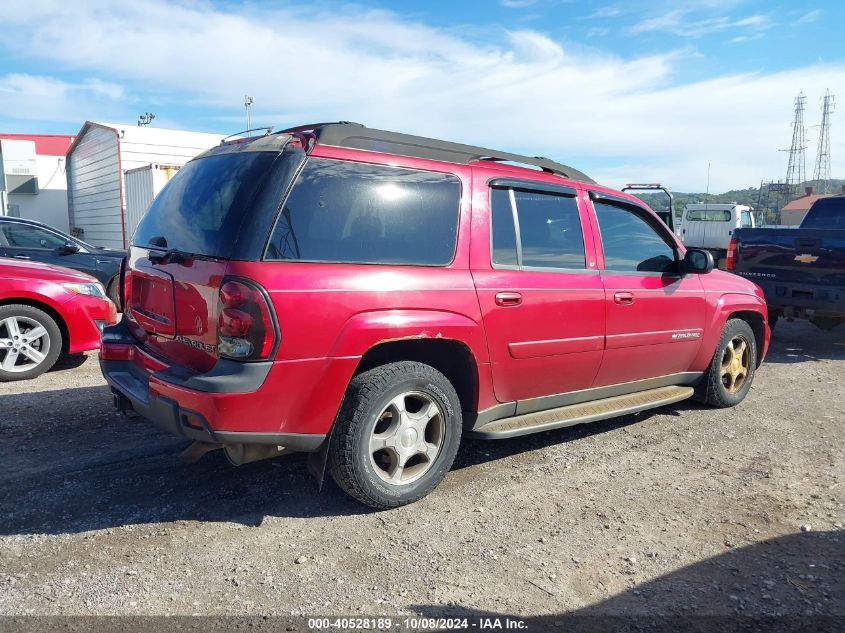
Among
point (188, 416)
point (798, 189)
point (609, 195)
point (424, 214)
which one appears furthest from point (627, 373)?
point (798, 189)

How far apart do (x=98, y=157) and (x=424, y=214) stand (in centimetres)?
1676

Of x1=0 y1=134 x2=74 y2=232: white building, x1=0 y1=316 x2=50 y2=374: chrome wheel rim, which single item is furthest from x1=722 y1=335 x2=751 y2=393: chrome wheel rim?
x1=0 y1=134 x2=74 y2=232: white building

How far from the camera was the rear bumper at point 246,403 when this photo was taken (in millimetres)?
2850

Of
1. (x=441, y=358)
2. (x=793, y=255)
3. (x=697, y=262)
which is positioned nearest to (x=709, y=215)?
(x=793, y=255)

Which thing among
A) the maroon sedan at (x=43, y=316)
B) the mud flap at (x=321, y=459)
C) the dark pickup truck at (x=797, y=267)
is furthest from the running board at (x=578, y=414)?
the maroon sedan at (x=43, y=316)

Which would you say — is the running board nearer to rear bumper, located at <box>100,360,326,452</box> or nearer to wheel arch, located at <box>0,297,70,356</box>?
rear bumper, located at <box>100,360,326,452</box>

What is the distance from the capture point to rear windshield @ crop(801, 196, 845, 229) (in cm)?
969

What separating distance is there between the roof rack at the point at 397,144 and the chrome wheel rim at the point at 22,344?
3836 mm

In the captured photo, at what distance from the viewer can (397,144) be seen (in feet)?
11.5

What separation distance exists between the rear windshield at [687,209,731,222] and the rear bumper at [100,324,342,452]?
19.2 metres

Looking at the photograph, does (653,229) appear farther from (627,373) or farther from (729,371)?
(729,371)

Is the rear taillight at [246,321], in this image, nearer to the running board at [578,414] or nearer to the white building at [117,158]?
the running board at [578,414]

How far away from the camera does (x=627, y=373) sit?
452cm

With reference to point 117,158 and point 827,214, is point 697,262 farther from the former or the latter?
point 117,158
